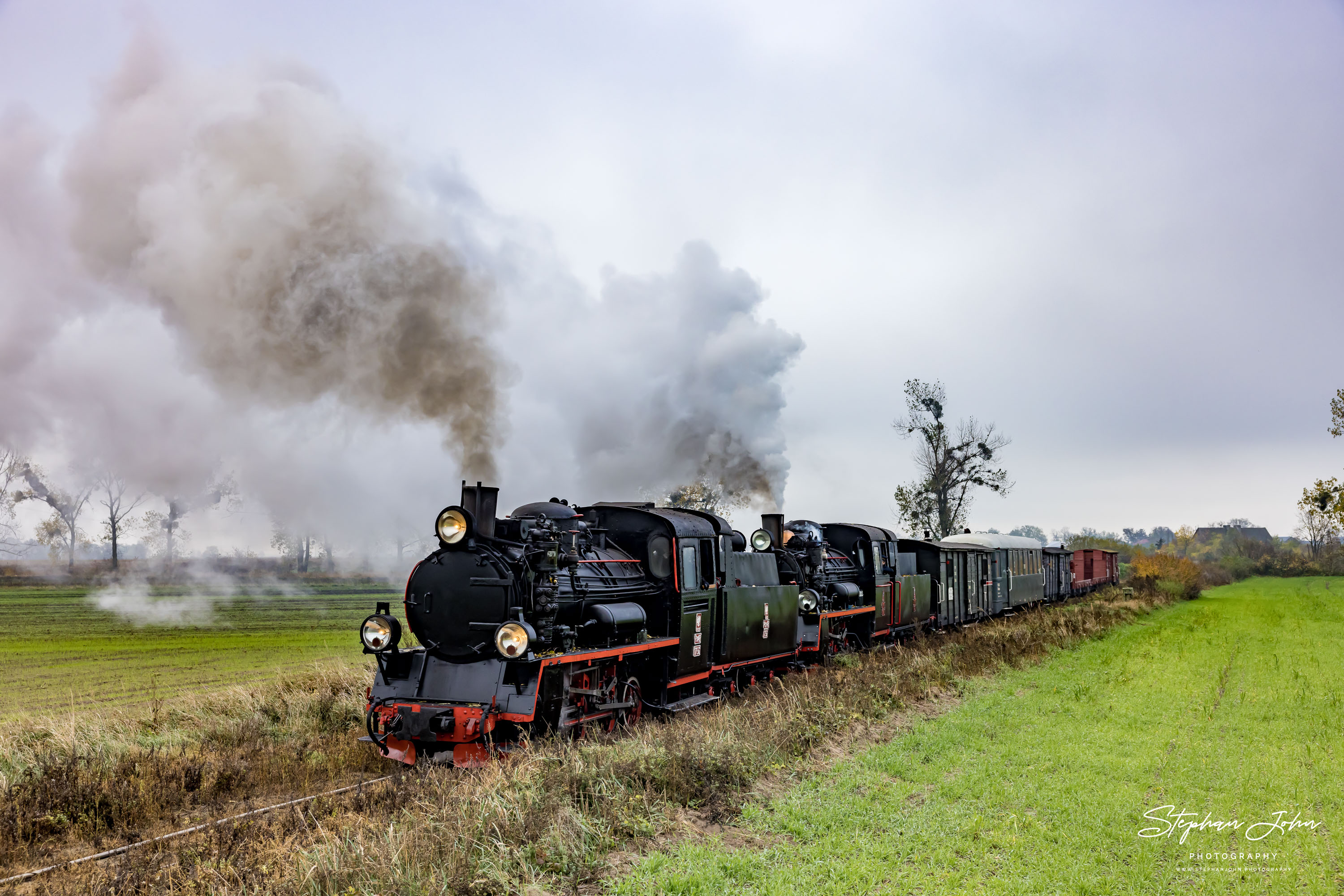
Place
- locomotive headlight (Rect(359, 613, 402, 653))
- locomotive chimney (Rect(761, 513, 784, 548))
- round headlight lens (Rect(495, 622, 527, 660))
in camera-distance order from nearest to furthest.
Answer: round headlight lens (Rect(495, 622, 527, 660)) < locomotive headlight (Rect(359, 613, 402, 653)) < locomotive chimney (Rect(761, 513, 784, 548))

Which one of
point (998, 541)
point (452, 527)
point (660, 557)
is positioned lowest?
point (998, 541)

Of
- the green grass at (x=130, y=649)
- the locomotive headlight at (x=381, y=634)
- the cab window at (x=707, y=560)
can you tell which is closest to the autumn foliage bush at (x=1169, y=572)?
the cab window at (x=707, y=560)

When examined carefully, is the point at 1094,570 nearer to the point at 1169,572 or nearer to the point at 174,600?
the point at 1169,572

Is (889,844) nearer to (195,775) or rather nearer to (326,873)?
(326,873)

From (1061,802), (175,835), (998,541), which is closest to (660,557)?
(1061,802)

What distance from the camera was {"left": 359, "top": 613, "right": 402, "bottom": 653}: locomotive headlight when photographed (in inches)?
325

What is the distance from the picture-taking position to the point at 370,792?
23.2 feet

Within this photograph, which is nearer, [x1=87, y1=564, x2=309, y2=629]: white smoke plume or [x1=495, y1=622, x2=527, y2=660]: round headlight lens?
[x1=495, y1=622, x2=527, y2=660]: round headlight lens

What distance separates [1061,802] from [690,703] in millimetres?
5023

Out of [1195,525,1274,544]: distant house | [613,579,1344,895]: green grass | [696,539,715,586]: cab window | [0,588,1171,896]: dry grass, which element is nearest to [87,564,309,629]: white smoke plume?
[0,588,1171,896]: dry grass

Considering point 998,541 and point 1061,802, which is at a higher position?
point 998,541

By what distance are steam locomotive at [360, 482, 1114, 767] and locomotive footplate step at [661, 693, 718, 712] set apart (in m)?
0.05

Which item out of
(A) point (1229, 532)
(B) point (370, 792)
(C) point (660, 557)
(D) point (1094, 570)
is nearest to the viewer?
(B) point (370, 792)

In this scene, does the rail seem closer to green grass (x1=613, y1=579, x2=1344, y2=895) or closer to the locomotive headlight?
the locomotive headlight
